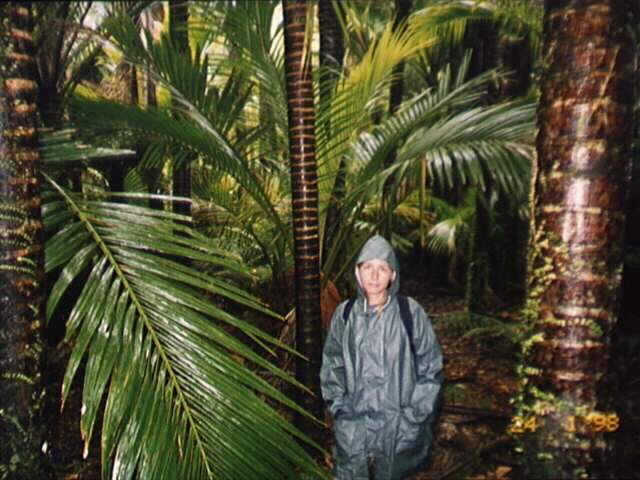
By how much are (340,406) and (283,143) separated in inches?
83.4

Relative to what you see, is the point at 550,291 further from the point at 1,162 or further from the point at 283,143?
the point at 283,143

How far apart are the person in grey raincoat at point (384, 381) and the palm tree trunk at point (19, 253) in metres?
1.16

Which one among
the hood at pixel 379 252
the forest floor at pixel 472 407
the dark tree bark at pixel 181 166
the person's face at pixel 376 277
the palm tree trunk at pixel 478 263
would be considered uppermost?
the dark tree bark at pixel 181 166

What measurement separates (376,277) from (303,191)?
58 centimetres

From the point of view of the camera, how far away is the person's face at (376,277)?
206 centimetres

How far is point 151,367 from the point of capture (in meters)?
1.41

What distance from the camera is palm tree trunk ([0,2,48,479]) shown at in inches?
47.4

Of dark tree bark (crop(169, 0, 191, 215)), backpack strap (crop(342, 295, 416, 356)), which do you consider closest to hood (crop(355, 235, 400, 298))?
backpack strap (crop(342, 295, 416, 356))

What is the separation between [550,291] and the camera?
1.17 metres

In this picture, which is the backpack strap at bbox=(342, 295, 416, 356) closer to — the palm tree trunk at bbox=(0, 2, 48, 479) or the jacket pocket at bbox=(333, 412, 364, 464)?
the jacket pocket at bbox=(333, 412, 364, 464)

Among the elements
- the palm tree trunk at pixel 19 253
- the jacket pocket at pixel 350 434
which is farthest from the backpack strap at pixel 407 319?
the palm tree trunk at pixel 19 253

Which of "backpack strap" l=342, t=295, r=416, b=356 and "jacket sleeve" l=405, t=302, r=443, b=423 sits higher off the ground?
"backpack strap" l=342, t=295, r=416, b=356

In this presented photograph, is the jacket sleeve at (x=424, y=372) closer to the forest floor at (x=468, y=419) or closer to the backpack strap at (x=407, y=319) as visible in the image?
the backpack strap at (x=407, y=319)
